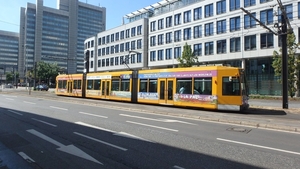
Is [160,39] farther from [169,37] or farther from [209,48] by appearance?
[209,48]

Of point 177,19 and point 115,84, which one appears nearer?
point 115,84

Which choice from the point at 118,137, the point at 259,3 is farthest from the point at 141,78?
the point at 259,3

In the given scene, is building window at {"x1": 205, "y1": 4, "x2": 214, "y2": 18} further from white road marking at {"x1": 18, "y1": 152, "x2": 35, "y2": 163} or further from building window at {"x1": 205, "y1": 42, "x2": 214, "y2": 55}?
white road marking at {"x1": 18, "y1": 152, "x2": 35, "y2": 163}

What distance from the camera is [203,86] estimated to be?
1703 centimetres

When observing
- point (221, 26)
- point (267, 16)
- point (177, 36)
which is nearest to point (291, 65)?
point (267, 16)

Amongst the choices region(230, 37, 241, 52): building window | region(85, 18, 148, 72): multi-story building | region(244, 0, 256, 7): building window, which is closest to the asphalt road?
region(230, 37, 241, 52): building window

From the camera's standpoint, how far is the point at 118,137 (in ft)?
25.3

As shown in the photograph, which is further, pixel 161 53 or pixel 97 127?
pixel 161 53

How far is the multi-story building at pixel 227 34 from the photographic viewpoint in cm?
3816

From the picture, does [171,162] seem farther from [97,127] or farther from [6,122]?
[6,122]

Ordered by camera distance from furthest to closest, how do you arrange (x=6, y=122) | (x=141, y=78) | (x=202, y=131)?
(x=141, y=78), (x=6, y=122), (x=202, y=131)

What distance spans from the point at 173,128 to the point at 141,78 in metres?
12.4

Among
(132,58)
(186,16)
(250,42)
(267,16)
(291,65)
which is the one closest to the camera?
(291,65)

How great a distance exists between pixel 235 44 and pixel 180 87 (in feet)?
90.6
